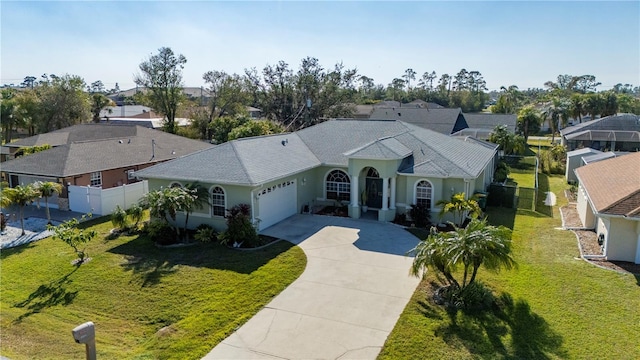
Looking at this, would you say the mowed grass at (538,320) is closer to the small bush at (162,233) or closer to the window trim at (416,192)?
the window trim at (416,192)

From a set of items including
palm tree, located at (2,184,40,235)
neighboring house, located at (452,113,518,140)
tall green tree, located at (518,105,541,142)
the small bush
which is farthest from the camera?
neighboring house, located at (452,113,518,140)

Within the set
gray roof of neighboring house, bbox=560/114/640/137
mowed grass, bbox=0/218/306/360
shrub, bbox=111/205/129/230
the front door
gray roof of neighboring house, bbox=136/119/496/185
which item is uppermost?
gray roof of neighboring house, bbox=560/114/640/137

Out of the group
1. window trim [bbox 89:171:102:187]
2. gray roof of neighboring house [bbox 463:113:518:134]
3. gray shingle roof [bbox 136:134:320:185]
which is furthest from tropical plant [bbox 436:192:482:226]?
gray roof of neighboring house [bbox 463:113:518:134]

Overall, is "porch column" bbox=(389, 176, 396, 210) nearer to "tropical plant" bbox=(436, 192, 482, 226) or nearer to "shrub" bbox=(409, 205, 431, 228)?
"shrub" bbox=(409, 205, 431, 228)

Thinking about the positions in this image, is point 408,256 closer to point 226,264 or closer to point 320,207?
point 226,264

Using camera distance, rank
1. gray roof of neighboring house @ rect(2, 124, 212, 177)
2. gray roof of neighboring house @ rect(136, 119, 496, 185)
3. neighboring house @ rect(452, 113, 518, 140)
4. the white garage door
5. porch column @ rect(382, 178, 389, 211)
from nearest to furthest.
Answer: the white garage door, gray roof of neighboring house @ rect(136, 119, 496, 185), porch column @ rect(382, 178, 389, 211), gray roof of neighboring house @ rect(2, 124, 212, 177), neighboring house @ rect(452, 113, 518, 140)

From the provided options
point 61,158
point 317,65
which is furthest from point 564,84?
point 61,158
